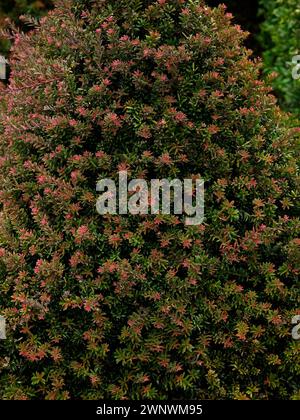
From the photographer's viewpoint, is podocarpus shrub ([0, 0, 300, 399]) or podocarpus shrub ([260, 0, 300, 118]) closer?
podocarpus shrub ([0, 0, 300, 399])

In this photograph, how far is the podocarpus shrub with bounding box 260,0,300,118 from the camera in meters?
5.94

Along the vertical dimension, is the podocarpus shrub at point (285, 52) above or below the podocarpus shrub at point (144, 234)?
above

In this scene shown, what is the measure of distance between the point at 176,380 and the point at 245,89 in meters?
1.46

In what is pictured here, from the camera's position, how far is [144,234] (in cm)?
289

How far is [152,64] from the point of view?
9.95 ft

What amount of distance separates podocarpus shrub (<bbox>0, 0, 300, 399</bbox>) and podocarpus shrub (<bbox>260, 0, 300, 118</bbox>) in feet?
9.09

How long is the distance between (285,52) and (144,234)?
13.8 feet

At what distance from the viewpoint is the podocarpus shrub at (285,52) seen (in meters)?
5.94

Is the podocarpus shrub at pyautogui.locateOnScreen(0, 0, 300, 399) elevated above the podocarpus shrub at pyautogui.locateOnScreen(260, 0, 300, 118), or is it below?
below

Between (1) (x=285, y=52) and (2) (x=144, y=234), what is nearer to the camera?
(2) (x=144, y=234)

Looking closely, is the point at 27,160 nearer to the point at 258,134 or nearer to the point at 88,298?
the point at 88,298

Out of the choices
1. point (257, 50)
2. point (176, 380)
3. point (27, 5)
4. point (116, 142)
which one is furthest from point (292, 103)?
point (176, 380)

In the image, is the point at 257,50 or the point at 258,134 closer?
the point at 258,134

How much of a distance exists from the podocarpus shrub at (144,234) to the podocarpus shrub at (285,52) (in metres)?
2.77
